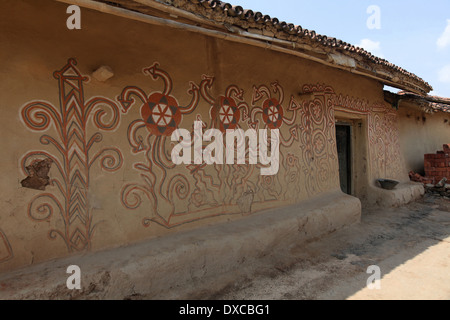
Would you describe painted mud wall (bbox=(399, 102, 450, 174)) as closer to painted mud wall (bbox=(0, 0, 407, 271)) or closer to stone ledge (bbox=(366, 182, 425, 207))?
stone ledge (bbox=(366, 182, 425, 207))

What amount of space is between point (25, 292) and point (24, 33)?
72.0 inches

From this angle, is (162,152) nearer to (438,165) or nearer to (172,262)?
(172,262)

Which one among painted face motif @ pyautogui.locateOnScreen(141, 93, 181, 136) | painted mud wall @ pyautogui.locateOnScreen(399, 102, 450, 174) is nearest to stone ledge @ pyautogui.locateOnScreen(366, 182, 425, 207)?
painted mud wall @ pyautogui.locateOnScreen(399, 102, 450, 174)

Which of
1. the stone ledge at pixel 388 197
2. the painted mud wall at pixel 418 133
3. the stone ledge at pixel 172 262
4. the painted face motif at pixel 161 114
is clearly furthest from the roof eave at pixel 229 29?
the painted mud wall at pixel 418 133

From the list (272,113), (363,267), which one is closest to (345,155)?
(272,113)

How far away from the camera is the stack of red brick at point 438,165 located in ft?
22.9

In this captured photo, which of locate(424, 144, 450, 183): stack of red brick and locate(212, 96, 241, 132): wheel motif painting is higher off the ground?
locate(212, 96, 241, 132): wheel motif painting

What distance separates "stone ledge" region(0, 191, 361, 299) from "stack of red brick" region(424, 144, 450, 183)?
16.8ft

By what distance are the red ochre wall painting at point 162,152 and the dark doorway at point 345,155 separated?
1535 mm

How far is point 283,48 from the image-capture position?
3047mm

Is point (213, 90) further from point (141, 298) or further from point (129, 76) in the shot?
point (141, 298)

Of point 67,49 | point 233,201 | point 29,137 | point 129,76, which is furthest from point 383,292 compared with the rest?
point 67,49

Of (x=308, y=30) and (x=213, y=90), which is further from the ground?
(x=308, y=30)

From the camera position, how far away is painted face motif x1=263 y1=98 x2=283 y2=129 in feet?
12.6
